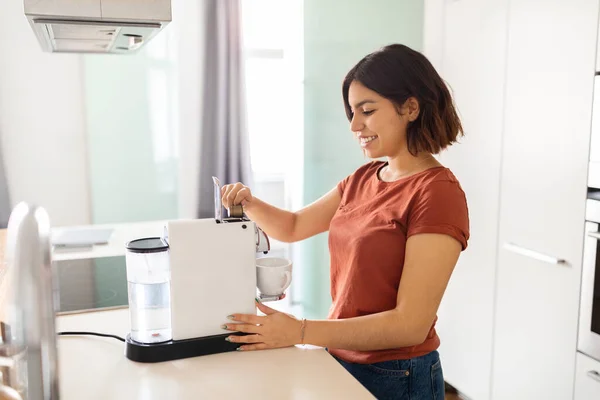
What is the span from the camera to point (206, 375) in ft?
3.63

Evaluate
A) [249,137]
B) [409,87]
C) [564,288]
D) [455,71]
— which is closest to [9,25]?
[249,137]

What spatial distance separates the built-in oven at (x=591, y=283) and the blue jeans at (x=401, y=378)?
89 cm

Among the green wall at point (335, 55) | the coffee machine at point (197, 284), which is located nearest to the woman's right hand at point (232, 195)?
the coffee machine at point (197, 284)

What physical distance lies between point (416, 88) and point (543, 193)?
1.04 m

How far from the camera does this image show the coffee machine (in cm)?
116

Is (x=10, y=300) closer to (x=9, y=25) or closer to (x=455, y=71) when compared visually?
(x=455, y=71)

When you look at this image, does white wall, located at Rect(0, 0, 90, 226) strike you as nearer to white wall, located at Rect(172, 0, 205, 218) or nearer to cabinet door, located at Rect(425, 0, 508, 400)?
white wall, located at Rect(172, 0, 205, 218)

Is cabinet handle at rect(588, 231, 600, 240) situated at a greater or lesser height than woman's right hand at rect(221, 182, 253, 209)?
lesser

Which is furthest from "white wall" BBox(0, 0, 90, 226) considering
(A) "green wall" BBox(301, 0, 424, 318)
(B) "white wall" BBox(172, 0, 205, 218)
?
(A) "green wall" BBox(301, 0, 424, 318)

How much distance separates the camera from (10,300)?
594 millimetres

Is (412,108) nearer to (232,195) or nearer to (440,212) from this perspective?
(440,212)

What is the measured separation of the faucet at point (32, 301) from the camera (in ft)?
1.89

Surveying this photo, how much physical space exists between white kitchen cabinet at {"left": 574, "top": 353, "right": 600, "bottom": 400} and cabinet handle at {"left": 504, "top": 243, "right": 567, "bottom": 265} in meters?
0.33

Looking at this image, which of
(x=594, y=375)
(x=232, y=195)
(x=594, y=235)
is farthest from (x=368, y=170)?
(x=594, y=375)
